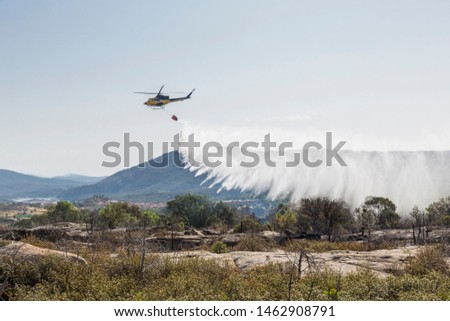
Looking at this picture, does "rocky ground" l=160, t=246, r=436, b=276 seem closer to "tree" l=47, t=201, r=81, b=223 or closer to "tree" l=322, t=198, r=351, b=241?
"tree" l=322, t=198, r=351, b=241

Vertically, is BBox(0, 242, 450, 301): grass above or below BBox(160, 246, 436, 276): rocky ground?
above

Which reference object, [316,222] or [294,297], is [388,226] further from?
[294,297]

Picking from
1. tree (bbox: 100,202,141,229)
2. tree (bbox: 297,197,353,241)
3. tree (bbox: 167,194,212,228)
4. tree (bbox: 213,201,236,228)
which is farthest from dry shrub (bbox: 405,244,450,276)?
tree (bbox: 213,201,236,228)

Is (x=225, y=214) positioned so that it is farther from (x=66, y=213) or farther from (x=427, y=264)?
(x=427, y=264)

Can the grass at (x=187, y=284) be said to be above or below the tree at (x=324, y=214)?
below

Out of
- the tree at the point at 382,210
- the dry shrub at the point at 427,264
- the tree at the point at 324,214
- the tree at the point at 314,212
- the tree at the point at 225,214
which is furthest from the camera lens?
the tree at the point at 225,214

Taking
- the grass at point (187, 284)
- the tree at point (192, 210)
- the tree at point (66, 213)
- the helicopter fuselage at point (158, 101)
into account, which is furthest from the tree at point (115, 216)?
the grass at point (187, 284)

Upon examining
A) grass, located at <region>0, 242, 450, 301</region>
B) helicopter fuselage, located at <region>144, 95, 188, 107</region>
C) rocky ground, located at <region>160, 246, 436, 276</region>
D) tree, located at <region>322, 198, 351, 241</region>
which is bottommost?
rocky ground, located at <region>160, 246, 436, 276</region>

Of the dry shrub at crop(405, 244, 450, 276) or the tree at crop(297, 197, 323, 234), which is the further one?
the tree at crop(297, 197, 323, 234)

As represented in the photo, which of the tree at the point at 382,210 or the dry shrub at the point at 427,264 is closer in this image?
the dry shrub at the point at 427,264

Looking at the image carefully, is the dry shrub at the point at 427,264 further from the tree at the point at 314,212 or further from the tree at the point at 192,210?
the tree at the point at 192,210

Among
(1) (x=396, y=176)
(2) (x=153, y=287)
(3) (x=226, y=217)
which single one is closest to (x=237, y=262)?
(2) (x=153, y=287)
